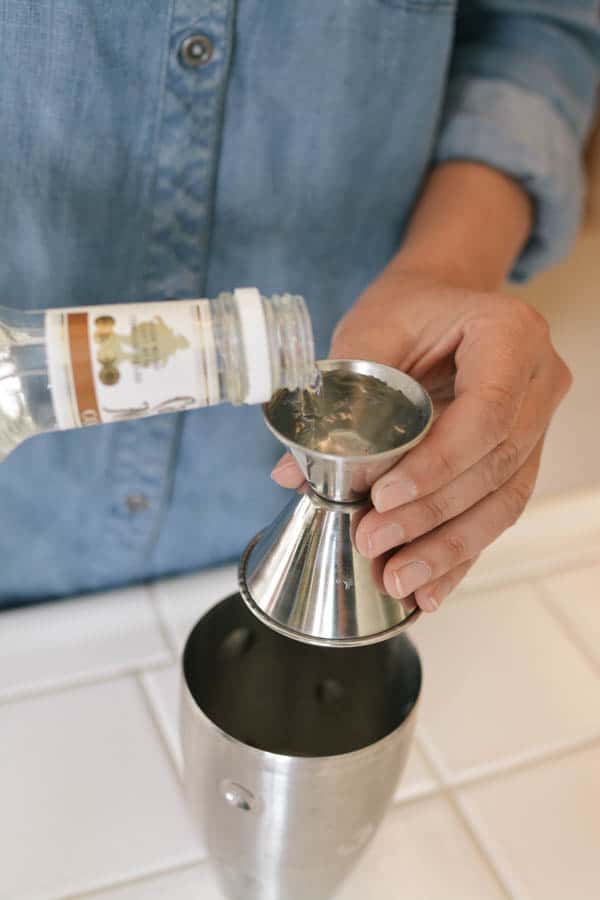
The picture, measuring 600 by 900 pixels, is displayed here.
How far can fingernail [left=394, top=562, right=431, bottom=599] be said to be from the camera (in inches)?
16.1

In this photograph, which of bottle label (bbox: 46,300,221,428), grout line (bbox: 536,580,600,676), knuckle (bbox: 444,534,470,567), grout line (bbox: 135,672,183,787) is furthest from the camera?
grout line (bbox: 536,580,600,676)

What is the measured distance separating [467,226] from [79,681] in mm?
455

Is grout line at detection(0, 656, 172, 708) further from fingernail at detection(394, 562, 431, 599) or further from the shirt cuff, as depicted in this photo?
the shirt cuff

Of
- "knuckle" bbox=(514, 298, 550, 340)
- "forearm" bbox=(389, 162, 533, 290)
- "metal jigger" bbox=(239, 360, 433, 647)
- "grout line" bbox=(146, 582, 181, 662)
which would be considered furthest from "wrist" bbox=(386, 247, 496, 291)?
"grout line" bbox=(146, 582, 181, 662)

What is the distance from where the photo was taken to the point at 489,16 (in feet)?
2.36

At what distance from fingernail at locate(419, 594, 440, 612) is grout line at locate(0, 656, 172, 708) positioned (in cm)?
28

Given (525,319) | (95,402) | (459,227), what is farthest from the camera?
(459,227)

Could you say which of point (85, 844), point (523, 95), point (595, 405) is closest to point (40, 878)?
point (85, 844)

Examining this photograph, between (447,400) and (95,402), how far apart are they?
259 mm

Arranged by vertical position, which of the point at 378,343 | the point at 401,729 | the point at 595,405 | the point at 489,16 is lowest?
the point at 595,405

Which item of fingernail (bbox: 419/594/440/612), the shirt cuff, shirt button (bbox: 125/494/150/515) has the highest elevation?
the shirt cuff

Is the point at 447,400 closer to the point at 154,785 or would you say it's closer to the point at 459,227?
the point at 459,227

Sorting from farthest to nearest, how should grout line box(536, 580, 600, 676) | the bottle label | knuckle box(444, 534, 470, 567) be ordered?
grout line box(536, 580, 600, 676) → knuckle box(444, 534, 470, 567) → the bottle label

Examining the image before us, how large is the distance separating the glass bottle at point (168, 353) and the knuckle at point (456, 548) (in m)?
0.14
